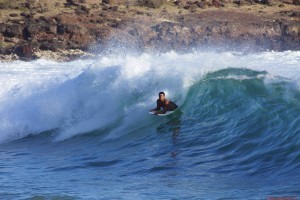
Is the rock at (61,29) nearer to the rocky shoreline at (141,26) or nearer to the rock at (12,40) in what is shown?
the rocky shoreline at (141,26)

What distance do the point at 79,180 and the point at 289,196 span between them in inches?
142

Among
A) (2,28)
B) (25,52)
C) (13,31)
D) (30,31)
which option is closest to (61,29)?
(30,31)

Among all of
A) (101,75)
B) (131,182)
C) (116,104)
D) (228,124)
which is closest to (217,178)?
(131,182)

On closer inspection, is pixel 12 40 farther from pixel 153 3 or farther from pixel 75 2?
pixel 153 3

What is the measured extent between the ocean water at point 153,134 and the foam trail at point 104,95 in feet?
0.09

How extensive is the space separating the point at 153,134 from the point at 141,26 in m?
28.7

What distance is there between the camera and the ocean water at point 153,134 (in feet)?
34.7

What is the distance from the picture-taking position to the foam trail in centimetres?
1614

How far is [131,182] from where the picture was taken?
1104cm

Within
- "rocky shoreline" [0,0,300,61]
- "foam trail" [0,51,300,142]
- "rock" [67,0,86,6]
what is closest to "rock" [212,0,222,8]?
"rocky shoreline" [0,0,300,61]

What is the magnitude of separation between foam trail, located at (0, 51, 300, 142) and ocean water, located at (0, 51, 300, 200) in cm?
3

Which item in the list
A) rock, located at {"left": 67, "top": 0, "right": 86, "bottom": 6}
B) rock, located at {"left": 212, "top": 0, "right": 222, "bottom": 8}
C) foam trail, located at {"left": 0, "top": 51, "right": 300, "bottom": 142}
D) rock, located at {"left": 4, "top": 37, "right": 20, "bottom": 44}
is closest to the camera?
foam trail, located at {"left": 0, "top": 51, "right": 300, "bottom": 142}

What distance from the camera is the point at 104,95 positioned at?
672 inches

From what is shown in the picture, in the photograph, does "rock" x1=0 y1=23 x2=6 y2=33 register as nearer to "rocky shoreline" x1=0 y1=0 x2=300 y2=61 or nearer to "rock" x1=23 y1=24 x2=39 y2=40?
"rocky shoreline" x1=0 y1=0 x2=300 y2=61
